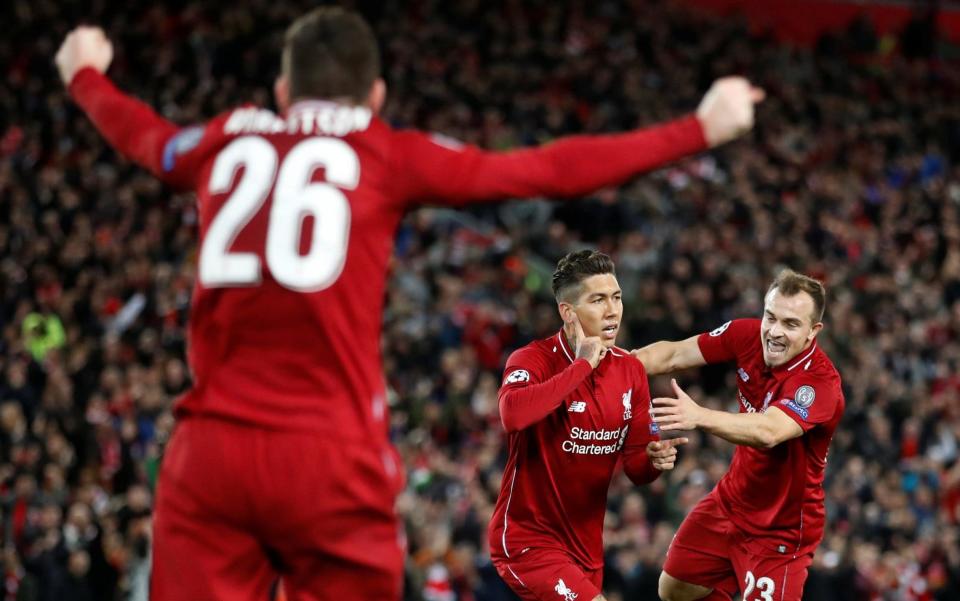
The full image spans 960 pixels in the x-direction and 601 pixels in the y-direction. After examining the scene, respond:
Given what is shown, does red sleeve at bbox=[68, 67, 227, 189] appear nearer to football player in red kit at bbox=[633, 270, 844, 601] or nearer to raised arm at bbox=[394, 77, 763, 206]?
raised arm at bbox=[394, 77, 763, 206]

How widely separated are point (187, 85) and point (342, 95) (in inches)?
678

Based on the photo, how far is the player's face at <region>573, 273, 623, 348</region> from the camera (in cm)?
701

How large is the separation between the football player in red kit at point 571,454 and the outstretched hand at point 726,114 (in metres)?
2.78

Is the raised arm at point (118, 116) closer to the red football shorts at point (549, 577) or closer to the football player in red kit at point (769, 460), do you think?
the red football shorts at point (549, 577)

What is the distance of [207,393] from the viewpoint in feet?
13.8

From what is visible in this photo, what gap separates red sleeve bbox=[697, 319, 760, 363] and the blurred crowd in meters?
6.33

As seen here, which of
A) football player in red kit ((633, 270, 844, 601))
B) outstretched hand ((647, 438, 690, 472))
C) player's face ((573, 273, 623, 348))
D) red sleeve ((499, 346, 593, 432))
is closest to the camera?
red sleeve ((499, 346, 593, 432))

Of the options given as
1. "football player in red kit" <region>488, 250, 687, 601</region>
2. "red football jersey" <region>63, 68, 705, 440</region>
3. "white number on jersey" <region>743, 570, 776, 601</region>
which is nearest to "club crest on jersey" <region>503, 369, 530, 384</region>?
"football player in red kit" <region>488, 250, 687, 601</region>

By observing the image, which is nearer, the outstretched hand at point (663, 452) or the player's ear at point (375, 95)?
the player's ear at point (375, 95)

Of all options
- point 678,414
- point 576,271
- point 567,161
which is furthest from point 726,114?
point 576,271

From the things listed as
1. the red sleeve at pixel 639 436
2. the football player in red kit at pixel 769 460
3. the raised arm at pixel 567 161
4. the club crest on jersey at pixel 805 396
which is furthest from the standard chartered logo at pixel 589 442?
the raised arm at pixel 567 161

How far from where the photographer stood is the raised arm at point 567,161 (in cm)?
418

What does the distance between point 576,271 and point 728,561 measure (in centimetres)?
183

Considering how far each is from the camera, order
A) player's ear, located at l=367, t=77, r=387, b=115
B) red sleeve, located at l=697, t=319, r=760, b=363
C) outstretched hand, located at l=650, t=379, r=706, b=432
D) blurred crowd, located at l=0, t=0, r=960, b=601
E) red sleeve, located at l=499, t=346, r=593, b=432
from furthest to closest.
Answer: blurred crowd, located at l=0, t=0, r=960, b=601 < red sleeve, located at l=697, t=319, r=760, b=363 < red sleeve, located at l=499, t=346, r=593, b=432 < outstretched hand, located at l=650, t=379, r=706, b=432 < player's ear, located at l=367, t=77, r=387, b=115
